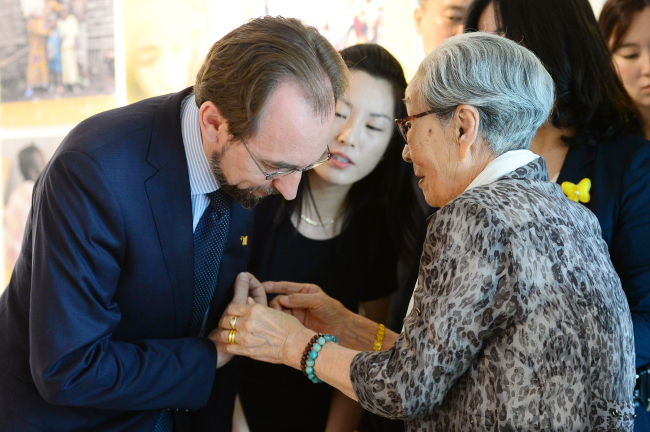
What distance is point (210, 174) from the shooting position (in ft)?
5.10

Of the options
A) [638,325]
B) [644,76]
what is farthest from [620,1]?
[638,325]

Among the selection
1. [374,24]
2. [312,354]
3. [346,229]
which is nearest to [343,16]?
[374,24]

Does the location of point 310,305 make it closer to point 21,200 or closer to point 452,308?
point 452,308

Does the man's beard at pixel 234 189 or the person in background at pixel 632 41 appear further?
the person in background at pixel 632 41

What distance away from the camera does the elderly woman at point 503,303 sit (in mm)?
1127

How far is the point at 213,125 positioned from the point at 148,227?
318mm

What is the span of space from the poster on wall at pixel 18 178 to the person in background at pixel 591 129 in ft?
9.24

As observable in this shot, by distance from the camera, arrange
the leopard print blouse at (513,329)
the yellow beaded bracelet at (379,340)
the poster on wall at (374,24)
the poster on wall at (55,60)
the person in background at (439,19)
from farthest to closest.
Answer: the poster on wall at (55,60)
the poster on wall at (374,24)
the person in background at (439,19)
the yellow beaded bracelet at (379,340)
the leopard print blouse at (513,329)

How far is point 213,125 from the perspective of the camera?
4.83 ft

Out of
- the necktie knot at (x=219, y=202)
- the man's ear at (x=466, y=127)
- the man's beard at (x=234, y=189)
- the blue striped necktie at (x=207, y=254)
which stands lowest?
the blue striped necktie at (x=207, y=254)

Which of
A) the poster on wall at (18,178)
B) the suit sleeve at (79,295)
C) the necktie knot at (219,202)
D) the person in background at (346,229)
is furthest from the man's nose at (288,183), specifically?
the poster on wall at (18,178)

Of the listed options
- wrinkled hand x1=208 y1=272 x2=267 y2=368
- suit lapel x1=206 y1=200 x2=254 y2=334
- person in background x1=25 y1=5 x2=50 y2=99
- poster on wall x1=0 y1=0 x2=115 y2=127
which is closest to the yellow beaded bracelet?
wrinkled hand x1=208 y1=272 x2=267 y2=368

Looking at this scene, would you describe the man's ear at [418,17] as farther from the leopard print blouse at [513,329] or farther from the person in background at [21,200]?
the person in background at [21,200]

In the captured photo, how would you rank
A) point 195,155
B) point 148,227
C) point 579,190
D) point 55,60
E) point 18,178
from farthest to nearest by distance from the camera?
point 18,178 < point 55,60 < point 579,190 < point 195,155 < point 148,227
